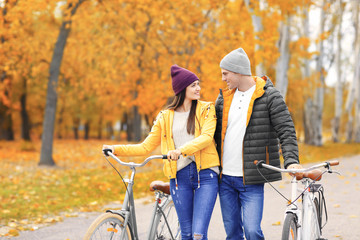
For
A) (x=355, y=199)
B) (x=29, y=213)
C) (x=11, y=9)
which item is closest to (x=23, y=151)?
(x=11, y=9)

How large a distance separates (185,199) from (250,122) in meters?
0.85

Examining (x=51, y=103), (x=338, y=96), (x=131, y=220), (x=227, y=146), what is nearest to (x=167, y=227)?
(x=131, y=220)

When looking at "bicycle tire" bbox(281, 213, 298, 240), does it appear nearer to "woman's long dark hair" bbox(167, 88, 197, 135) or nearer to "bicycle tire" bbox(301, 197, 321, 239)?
"bicycle tire" bbox(301, 197, 321, 239)

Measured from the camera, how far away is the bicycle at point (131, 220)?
3557 millimetres

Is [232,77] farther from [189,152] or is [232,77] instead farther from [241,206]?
[241,206]

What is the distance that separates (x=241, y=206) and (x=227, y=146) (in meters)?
0.58

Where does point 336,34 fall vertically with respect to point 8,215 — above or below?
above

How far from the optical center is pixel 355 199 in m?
9.12

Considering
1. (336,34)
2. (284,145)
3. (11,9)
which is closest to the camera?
(284,145)

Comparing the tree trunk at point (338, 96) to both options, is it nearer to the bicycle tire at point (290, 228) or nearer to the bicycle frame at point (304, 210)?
the bicycle frame at point (304, 210)

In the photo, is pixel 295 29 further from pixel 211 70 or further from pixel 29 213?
pixel 29 213

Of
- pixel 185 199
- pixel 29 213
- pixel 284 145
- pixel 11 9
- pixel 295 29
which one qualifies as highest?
pixel 295 29

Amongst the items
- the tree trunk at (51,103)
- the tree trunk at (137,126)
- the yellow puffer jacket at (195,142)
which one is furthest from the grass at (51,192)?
the tree trunk at (137,126)

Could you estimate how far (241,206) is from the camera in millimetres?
4082
